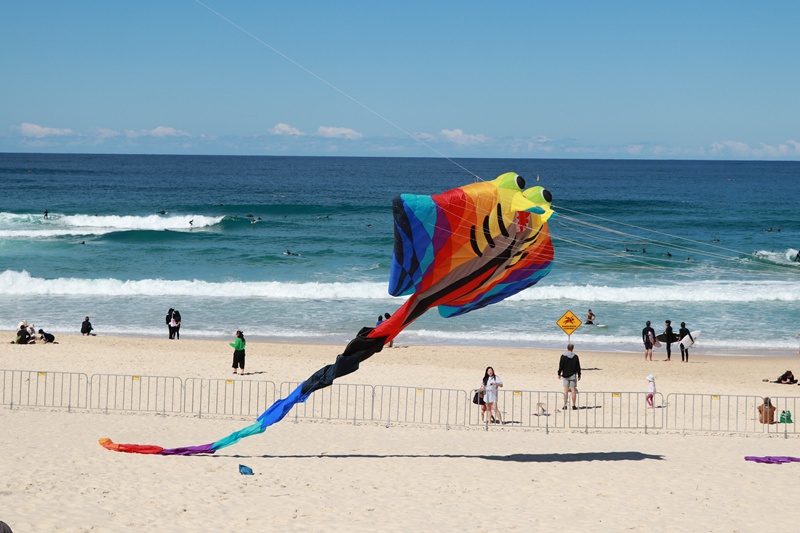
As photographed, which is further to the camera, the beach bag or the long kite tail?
the beach bag

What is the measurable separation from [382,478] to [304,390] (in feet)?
5.74

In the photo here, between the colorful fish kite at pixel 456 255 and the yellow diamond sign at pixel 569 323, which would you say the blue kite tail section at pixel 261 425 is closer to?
the colorful fish kite at pixel 456 255

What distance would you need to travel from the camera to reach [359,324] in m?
29.7

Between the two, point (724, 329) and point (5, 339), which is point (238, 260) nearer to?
point (5, 339)

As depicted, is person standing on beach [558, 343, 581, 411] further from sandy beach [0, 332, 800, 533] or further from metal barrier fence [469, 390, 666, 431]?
sandy beach [0, 332, 800, 533]

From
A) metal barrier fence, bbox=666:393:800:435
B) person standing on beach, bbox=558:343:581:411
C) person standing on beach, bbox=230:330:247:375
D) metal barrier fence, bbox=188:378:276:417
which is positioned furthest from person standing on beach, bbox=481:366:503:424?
person standing on beach, bbox=230:330:247:375

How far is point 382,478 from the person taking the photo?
12.2 metres

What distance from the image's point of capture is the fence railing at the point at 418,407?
16.3m

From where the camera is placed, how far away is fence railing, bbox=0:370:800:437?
16.3 metres

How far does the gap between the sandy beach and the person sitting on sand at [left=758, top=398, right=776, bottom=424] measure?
0.85 meters

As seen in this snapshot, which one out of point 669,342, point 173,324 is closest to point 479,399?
point 669,342

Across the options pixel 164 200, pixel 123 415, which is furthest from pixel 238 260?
pixel 164 200

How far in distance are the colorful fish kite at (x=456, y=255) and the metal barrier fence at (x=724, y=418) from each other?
5455mm

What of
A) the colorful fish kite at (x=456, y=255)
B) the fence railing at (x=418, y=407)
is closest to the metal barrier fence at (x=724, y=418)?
the fence railing at (x=418, y=407)
